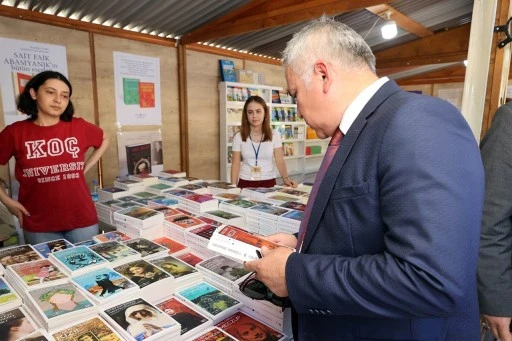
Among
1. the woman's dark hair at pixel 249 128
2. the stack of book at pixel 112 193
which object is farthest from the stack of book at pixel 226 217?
the woman's dark hair at pixel 249 128

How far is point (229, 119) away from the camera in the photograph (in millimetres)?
4898

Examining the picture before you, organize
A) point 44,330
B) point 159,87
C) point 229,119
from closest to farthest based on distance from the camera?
1. point 44,330
2. point 159,87
3. point 229,119

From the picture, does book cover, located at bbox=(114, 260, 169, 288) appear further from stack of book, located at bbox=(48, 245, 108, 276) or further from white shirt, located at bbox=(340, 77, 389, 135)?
white shirt, located at bbox=(340, 77, 389, 135)

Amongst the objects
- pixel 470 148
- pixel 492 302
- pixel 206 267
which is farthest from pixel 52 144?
pixel 492 302

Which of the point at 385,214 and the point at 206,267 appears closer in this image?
the point at 385,214

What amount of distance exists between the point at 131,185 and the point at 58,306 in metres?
1.74

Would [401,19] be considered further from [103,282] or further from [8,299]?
[8,299]

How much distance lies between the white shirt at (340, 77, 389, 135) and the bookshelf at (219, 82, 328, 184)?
4071 millimetres

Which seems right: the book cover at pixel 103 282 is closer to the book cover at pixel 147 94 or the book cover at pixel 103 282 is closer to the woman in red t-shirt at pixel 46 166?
the woman in red t-shirt at pixel 46 166

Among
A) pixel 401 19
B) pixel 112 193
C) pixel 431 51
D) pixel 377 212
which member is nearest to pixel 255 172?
pixel 112 193

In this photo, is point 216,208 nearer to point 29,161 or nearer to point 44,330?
point 29,161

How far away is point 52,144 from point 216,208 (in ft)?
3.65

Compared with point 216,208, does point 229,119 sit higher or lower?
higher

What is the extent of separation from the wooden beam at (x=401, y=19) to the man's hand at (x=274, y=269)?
375 cm
